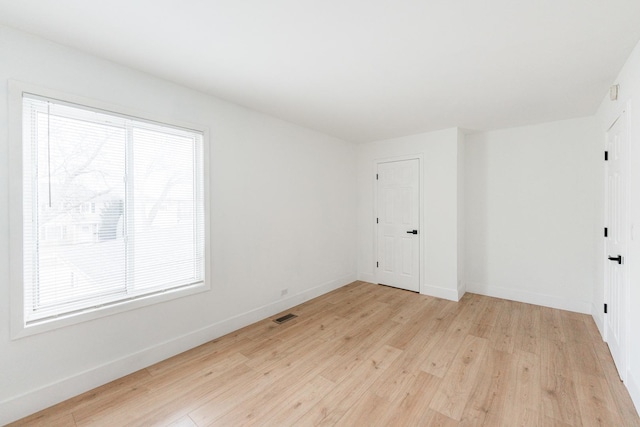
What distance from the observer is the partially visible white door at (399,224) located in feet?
14.6

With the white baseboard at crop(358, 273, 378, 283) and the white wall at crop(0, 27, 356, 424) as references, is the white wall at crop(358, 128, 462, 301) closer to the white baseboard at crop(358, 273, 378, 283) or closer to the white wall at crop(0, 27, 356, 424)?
the white baseboard at crop(358, 273, 378, 283)

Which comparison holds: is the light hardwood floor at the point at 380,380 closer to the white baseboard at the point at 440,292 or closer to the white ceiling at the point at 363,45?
the white baseboard at the point at 440,292

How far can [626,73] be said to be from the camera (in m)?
2.12

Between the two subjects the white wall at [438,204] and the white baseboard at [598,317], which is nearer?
the white baseboard at [598,317]

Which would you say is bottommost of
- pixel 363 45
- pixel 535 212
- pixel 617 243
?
pixel 617 243

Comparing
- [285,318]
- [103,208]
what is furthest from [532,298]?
[103,208]

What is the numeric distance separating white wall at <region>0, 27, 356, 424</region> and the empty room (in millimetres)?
18

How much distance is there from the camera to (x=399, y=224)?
4.64 metres

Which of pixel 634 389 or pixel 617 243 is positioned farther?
pixel 617 243

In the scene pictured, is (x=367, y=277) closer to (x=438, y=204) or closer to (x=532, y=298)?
(x=438, y=204)

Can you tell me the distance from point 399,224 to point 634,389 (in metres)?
3.06

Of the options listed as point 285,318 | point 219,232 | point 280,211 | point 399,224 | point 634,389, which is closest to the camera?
point 634,389

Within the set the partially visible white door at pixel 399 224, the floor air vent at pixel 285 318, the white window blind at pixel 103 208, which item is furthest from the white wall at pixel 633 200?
the white window blind at pixel 103 208

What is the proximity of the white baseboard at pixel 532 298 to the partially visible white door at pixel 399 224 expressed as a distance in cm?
97
